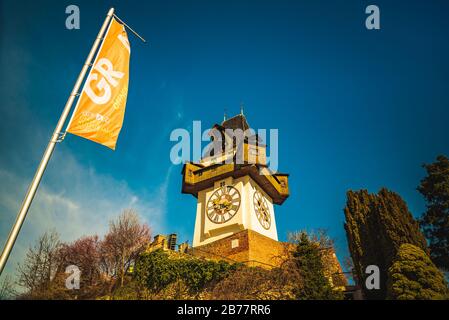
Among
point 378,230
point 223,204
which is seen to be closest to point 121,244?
point 223,204

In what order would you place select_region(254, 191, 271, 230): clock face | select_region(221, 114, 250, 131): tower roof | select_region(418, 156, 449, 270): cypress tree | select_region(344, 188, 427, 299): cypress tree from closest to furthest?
select_region(344, 188, 427, 299): cypress tree
select_region(418, 156, 449, 270): cypress tree
select_region(254, 191, 271, 230): clock face
select_region(221, 114, 250, 131): tower roof

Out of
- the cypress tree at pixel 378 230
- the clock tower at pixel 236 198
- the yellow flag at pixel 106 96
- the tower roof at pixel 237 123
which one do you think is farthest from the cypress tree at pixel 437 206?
the yellow flag at pixel 106 96

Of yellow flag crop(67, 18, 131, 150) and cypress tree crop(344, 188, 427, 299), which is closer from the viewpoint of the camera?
yellow flag crop(67, 18, 131, 150)

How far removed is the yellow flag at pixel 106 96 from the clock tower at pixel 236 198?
→ 13.5 metres

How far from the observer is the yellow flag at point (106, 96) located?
7.09 m

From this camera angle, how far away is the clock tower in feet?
65.4

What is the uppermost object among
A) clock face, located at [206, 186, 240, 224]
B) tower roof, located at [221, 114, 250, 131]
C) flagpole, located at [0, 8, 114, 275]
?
tower roof, located at [221, 114, 250, 131]

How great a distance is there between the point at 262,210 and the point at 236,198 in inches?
Answer: 111

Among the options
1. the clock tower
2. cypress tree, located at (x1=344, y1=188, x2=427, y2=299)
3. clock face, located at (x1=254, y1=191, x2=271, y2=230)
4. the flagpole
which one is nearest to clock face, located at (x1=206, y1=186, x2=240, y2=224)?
the clock tower

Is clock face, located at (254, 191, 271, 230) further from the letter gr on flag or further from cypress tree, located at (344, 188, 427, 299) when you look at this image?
the letter gr on flag

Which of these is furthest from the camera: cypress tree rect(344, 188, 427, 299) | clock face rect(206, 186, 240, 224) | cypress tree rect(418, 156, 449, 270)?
clock face rect(206, 186, 240, 224)

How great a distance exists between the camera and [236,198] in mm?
22625
